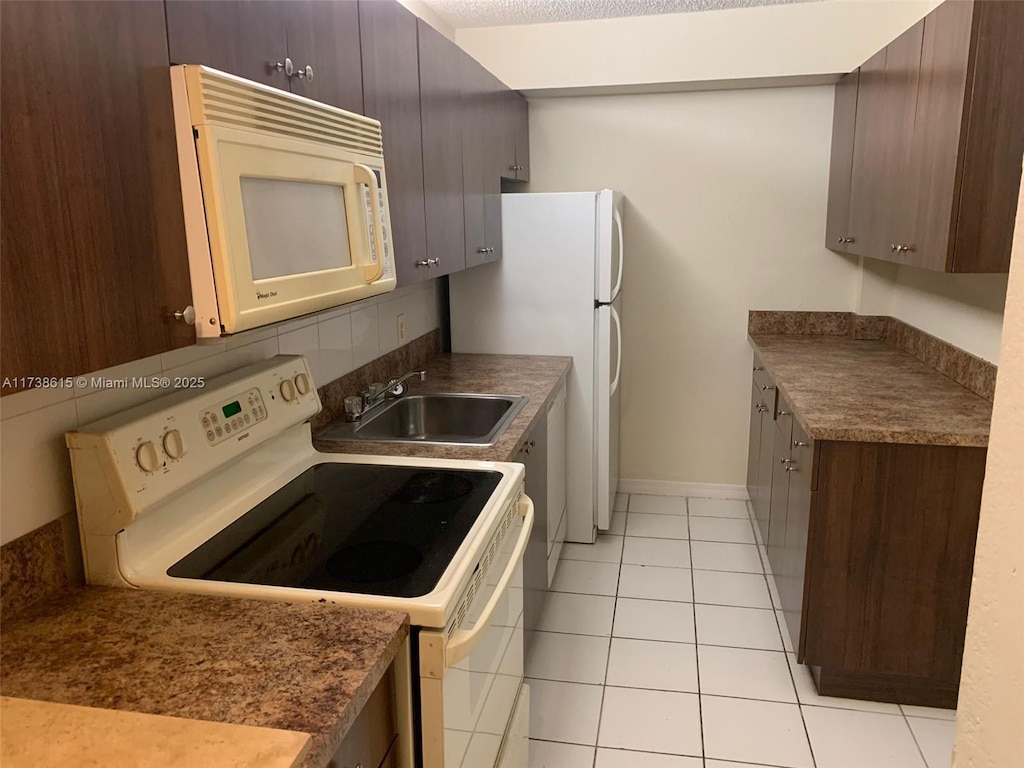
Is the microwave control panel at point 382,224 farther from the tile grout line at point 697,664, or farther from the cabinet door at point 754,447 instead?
the cabinet door at point 754,447

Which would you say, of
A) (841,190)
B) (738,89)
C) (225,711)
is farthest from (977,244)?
(225,711)

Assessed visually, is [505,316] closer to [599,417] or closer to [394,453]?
[599,417]

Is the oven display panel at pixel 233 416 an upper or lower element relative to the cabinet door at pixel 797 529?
upper

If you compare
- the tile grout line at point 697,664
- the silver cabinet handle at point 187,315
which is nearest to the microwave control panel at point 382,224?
the silver cabinet handle at point 187,315

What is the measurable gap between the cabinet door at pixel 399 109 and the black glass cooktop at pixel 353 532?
572 mm

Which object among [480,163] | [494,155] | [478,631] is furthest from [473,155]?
[478,631]

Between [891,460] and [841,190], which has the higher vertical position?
[841,190]

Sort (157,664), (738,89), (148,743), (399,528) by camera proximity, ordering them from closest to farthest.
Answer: (148,743) → (157,664) → (399,528) → (738,89)

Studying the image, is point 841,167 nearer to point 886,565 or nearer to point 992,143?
point 992,143

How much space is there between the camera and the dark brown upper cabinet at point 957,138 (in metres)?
2.03

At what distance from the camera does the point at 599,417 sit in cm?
346

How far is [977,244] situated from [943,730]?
1.43 metres

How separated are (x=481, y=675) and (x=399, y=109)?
147 cm

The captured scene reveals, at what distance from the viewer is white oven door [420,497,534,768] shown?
1.27m
